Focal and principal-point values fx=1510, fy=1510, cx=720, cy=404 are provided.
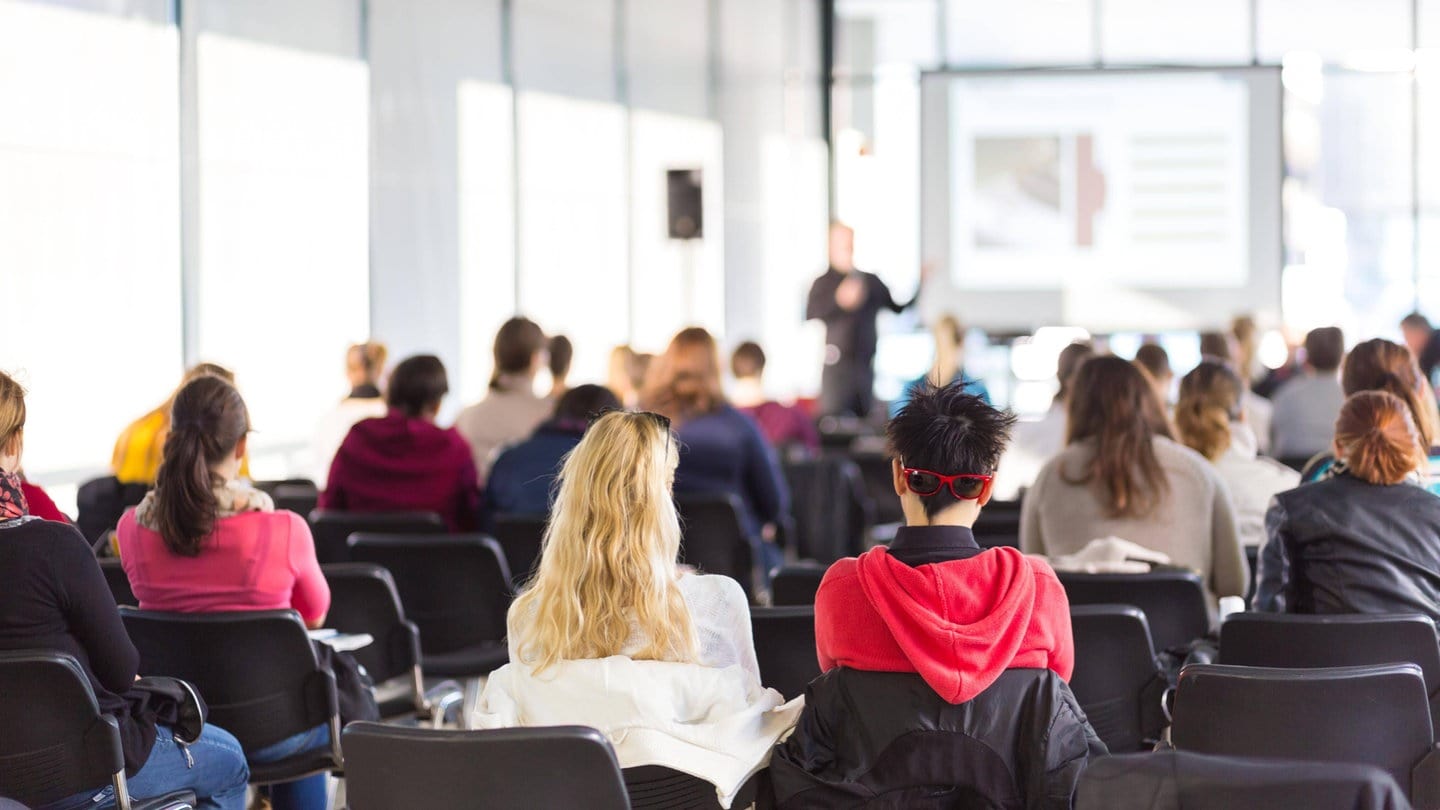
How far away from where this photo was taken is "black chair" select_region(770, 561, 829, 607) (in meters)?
3.62

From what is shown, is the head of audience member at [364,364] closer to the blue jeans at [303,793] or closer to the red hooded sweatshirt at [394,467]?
the red hooded sweatshirt at [394,467]

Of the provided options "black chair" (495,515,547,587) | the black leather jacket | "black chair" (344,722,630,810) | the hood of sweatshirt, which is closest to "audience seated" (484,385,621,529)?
"black chair" (495,515,547,587)

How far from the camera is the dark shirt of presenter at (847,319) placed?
1045cm

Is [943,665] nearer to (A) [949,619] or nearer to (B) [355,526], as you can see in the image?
(A) [949,619]

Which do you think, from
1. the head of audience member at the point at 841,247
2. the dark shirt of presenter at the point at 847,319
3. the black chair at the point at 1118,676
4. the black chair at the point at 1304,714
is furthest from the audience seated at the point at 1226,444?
the head of audience member at the point at 841,247

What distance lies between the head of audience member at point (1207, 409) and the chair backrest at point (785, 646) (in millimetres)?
1940

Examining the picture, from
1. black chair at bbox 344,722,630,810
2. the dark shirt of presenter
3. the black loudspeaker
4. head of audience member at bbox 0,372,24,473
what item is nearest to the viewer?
black chair at bbox 344,722,630,810

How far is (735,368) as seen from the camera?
7617mm

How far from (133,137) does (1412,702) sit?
4824 millimetres

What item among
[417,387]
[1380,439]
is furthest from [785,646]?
[417,387]

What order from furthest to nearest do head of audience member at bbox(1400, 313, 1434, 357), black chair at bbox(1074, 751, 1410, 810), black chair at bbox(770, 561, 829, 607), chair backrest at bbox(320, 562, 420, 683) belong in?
head of audience member at bbox(1400, 313, 1434, 357) → chair backrest at bbox(320, 562, 420, 683) → black chair at bbox(770, 561, 829, 607) → black chair at bbox(1074, 751, 1410, 810)

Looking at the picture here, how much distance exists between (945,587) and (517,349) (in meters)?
3.73

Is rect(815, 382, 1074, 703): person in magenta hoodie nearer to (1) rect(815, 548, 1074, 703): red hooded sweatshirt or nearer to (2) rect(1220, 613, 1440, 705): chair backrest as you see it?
(1) rect(815, 548, 1074, 703): red hooded sweatshirt

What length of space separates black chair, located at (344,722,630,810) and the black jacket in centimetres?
40
